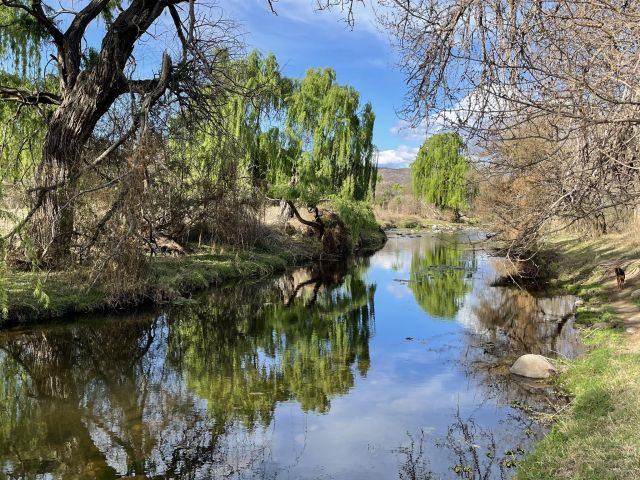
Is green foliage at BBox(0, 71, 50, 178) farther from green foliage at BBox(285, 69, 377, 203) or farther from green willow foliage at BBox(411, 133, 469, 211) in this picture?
green willow foliage at BBox(411, 133, 469, 211)

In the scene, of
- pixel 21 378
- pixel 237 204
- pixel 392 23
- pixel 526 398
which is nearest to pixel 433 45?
pixel 392 23

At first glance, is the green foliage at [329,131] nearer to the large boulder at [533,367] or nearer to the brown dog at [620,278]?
the brown dog at [620,278]

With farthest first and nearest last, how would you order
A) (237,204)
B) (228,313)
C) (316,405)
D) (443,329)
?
(237,204)
(228,313)
(443,329)
(316,405)

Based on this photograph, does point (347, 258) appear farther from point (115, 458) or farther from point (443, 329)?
point (115, 458)

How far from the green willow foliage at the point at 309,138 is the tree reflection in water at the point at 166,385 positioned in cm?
1133

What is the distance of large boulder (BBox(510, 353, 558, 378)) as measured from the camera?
833cm

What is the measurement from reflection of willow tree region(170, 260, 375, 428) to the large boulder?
Answer: 2.37 metres

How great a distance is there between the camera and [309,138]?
26.5 m

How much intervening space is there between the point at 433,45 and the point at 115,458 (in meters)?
4.81

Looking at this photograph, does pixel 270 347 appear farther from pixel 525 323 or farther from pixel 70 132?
pixel 70 132

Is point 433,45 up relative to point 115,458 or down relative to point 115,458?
up

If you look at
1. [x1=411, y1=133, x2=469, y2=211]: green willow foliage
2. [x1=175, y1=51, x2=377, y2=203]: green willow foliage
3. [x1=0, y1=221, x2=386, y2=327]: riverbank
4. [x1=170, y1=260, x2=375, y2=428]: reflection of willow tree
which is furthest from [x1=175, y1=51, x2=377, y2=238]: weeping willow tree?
[x1=411, y1=133, x2=469, y2=211]: green willow foliage

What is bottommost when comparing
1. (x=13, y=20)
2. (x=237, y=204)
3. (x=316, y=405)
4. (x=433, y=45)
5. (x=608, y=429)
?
(x=316, y=405)

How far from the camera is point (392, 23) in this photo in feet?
13.6
